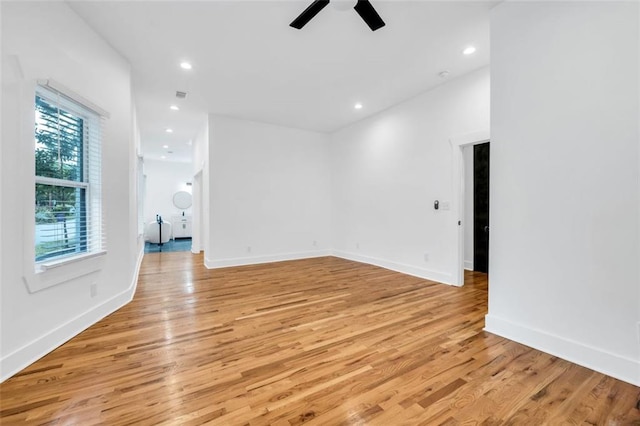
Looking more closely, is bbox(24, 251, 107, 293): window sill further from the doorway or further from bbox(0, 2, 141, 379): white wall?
the doorway

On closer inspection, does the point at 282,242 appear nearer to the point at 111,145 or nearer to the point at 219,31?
the point at 111,145

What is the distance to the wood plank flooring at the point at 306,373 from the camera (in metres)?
1.48

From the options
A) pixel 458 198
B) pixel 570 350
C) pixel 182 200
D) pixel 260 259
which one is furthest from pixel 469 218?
pixel 182 200

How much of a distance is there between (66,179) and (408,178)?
14.5ft

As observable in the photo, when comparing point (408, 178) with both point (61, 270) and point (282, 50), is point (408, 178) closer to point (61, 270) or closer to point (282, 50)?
point (282, 50)

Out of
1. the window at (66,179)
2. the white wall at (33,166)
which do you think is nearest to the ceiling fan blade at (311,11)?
the white wall at (33,166)

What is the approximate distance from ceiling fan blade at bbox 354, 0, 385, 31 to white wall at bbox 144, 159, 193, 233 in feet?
32.5

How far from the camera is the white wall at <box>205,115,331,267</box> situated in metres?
5.25

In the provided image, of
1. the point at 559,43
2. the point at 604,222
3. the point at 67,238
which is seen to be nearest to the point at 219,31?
the point at 67,238

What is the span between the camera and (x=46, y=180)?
7.22 feet

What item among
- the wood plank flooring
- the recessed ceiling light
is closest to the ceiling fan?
the recessed ceiling light

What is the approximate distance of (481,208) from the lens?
4871 millimetres

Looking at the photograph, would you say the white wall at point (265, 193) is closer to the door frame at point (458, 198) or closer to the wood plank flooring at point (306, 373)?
the wood plank flooring at point (306, 373)

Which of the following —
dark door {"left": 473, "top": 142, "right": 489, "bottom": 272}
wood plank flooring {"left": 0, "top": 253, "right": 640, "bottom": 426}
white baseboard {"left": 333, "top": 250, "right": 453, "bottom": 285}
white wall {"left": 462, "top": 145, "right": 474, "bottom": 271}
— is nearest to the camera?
wood plank flooring {"left": 0, "top": 253, "right": 640, "bottom": 426}
